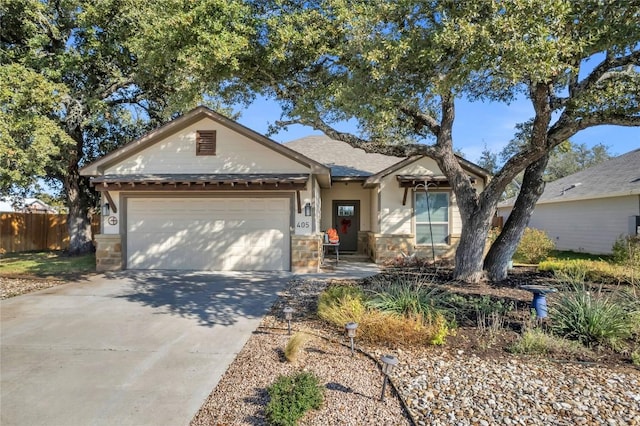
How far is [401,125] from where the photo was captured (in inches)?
386

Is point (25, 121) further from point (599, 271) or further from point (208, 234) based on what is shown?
point (599, 271)

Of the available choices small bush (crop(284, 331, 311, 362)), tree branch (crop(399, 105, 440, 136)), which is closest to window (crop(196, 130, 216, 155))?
tree branch (crop(399, 105, 440, 136))

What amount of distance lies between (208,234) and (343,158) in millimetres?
7250

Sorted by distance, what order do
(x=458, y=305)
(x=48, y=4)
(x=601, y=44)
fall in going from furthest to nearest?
(x=48, y=4)
(x=458, y=305)
(x=601, y=44)

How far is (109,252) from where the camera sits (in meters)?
11.6

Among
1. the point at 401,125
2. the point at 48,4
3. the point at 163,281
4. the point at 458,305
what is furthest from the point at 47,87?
the point at 458,305

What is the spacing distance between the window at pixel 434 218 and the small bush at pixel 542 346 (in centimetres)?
850

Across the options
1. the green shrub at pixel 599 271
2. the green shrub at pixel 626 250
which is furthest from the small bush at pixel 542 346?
the green shrub at pixel 626 250

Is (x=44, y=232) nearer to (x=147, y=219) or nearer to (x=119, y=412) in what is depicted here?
(x=147, y=219)

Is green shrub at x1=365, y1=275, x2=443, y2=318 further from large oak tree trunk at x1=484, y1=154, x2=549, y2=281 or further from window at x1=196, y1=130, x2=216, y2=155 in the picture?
window at x1=196, y1=130, x2=216, y2=155

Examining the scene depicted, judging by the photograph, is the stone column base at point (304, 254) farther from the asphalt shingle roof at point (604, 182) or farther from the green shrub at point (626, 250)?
the asphalt shingle roof at point (604, 182)

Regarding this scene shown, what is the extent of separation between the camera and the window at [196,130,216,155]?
11.8 metres

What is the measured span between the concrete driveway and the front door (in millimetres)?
7470

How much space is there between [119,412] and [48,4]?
15574 millimetres
